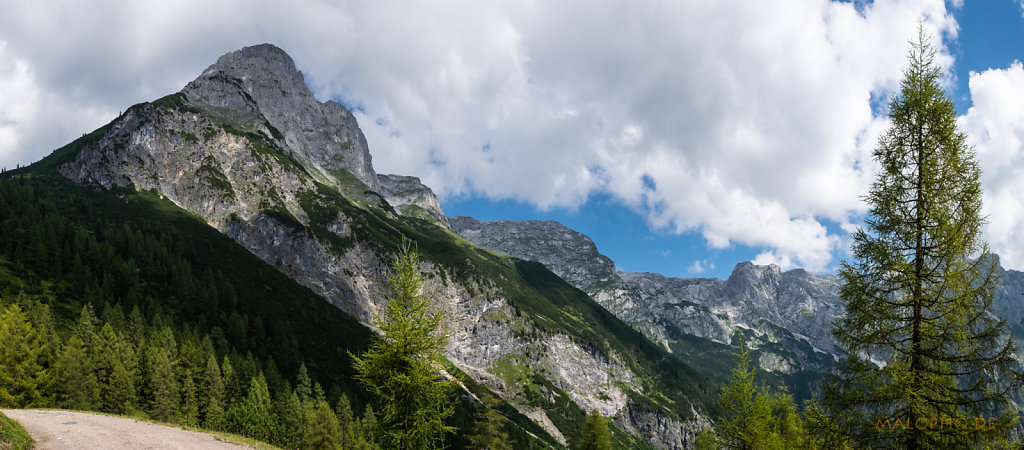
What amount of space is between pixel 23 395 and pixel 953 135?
87.4 meters

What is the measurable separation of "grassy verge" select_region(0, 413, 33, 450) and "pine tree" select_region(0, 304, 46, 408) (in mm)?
46806

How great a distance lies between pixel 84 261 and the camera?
147 meters

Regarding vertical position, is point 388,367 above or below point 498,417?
above

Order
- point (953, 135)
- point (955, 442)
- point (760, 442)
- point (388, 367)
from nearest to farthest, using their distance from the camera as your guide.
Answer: point (955, 442) < point (953, 135) < point (388, 367) < point (760, 442)

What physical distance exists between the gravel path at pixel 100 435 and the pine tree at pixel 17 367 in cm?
3711

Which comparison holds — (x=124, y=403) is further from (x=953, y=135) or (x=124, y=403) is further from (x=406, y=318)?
(x=953, y=135)

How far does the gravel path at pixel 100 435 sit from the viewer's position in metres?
19.6

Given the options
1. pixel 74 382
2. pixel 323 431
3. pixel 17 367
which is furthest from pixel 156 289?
pixel 323 431

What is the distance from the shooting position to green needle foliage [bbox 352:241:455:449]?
19812mm

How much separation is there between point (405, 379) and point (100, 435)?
17.1 m

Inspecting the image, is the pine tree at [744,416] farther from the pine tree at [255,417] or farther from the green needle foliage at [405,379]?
the pine tree at [255,417]

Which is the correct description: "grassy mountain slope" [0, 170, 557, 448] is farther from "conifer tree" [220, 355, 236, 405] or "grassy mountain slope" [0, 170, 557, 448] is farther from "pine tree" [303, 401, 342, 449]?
"pine tree" [303, 401, 342, 449]

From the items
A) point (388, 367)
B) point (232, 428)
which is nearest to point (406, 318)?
point (388, 367)

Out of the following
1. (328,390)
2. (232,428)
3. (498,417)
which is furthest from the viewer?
(328,390)
